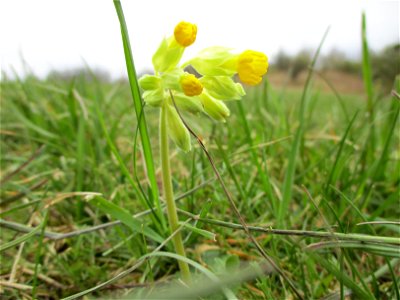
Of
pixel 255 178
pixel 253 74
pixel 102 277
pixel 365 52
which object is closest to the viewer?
pixel 253 74

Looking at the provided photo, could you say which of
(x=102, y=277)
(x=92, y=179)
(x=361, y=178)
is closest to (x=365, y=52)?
(x=361, y=178)

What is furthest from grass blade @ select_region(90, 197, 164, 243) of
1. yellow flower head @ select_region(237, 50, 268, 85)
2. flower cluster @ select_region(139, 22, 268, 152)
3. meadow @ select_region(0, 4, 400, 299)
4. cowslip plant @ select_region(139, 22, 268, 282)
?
yellow flower head @ select_region(237, 50, 268, 85)

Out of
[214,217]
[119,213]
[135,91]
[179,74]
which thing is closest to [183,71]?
[179,74]

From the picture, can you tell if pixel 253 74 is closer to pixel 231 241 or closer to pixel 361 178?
Answer: pixel 231 241

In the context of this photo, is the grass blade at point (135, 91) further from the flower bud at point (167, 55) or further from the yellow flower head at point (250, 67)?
the yellow flower head at point (250, 67)

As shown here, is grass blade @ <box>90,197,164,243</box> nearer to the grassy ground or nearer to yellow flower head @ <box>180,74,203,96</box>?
the grassy ground

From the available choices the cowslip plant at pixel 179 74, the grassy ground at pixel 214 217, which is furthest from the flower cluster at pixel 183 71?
the grassy ground at pixel 214 217

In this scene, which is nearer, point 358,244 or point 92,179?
point 358,244
